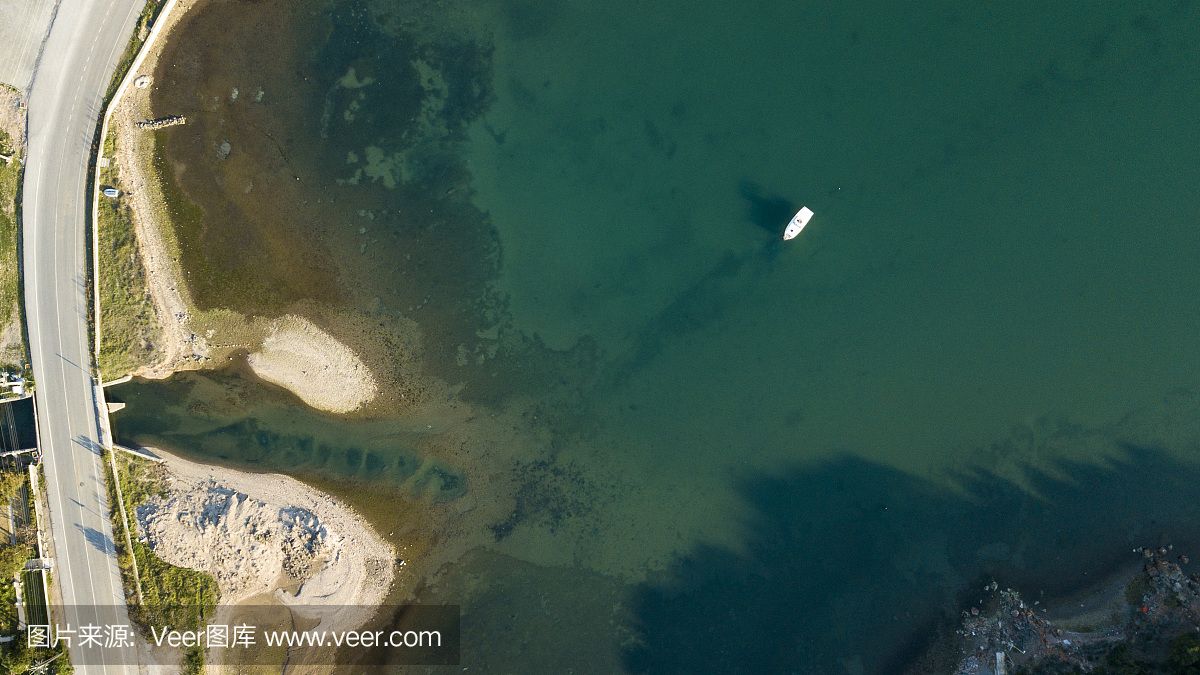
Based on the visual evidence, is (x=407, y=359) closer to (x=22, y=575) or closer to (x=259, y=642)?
(x=259, y=642)

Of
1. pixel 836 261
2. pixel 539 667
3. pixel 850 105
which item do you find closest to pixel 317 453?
pixel 539 667

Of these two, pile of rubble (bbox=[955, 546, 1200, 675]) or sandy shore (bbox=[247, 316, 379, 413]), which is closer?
pile of rubble (bbox=[955, 546, 1200, 675])

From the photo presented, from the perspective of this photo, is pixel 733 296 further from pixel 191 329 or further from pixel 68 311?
pixel 68 311

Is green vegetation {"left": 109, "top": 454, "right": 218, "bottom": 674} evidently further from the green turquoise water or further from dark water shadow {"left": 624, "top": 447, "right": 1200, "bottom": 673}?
dark water shadow {"left": 624, "top": 447, "right": 1200, "bottom": 673}

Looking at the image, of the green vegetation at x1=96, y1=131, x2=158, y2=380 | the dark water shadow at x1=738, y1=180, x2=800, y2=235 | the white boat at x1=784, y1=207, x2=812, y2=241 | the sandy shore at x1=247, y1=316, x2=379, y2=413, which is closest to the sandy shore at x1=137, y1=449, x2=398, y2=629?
the sandy shore at x1=247, y1=316, x2=379, y2=413

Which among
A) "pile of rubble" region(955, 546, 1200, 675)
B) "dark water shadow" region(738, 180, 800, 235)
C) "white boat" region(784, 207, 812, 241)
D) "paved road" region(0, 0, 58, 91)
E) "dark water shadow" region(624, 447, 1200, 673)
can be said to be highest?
"paved road" region(0, 0, 58, 91)

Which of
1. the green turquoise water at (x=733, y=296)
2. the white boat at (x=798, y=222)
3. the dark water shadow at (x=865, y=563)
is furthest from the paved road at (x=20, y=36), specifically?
the dark water shadow at (x=865, y=563)
